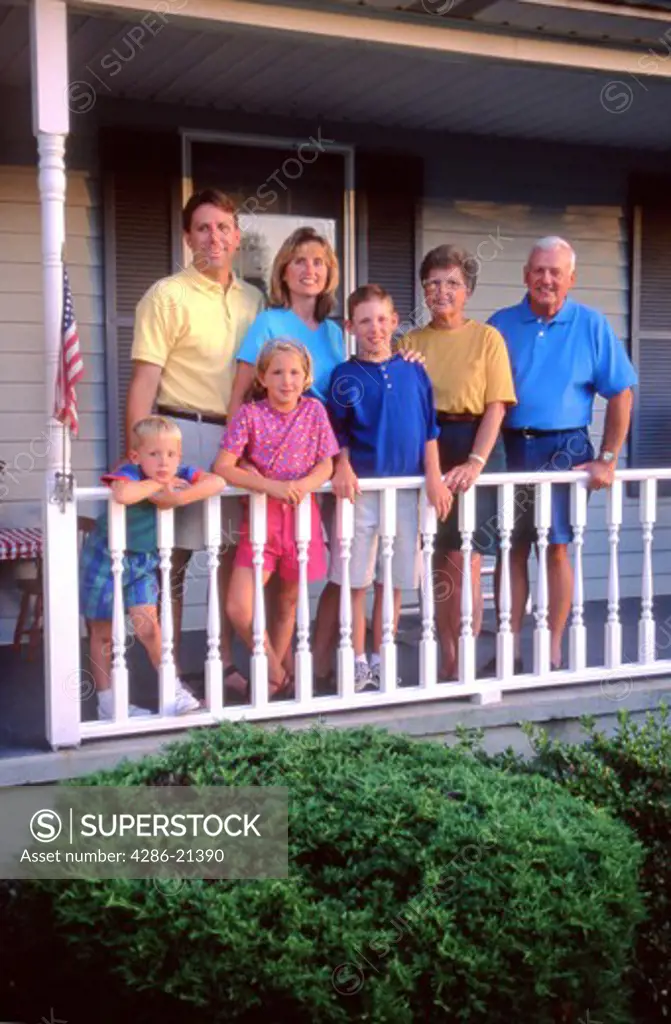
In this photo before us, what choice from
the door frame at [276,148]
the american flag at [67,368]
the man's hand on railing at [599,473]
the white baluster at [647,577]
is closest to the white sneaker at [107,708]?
the american flag at [67,368]

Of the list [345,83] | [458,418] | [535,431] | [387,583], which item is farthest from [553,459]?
[345,83]

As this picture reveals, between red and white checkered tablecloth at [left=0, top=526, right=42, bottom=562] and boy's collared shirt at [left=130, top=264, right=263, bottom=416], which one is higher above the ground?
boy's collared shirt at [left=130, top=264, right=263, bottom=416]

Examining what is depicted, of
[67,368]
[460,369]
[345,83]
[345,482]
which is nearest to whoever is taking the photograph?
[67,368]

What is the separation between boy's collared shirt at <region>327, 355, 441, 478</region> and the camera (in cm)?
446

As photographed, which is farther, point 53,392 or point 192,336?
point 192,336

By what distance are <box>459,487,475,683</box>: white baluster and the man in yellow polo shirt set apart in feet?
3.25

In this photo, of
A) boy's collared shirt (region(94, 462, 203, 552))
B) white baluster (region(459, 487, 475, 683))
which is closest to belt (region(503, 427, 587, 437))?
white baluster (region(459, 487, 475, 683))

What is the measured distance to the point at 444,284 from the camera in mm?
4605

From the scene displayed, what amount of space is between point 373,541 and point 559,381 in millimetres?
976

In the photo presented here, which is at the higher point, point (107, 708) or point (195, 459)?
point (195, 459)

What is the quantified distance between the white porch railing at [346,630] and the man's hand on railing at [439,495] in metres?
0.05

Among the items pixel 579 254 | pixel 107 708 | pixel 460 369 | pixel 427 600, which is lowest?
pixel 107 708

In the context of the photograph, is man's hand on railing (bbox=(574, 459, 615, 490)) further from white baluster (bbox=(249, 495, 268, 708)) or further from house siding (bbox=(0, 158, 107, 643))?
house siding (bbox=(0, 158, 107, 643))

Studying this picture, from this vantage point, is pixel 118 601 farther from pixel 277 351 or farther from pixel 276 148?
pixel 276 148
